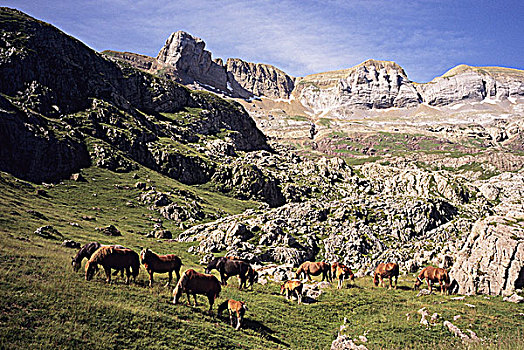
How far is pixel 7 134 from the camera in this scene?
411 feet

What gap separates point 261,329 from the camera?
2267 cm

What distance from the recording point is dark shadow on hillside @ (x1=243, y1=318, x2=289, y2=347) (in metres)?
21.4

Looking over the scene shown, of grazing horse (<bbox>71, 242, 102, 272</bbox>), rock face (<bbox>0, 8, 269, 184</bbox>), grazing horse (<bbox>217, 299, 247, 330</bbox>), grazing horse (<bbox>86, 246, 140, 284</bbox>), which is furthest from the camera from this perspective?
rock face (<bbox>0, 8, 269, 184</bbox>)

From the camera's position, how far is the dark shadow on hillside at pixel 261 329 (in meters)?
21.4

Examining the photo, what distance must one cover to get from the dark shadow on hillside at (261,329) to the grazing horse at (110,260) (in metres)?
10.3

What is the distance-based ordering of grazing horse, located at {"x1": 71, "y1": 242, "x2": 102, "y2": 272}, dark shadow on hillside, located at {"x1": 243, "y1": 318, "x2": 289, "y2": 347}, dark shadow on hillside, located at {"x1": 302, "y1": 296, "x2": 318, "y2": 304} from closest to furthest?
dark shadow on hillside, located at {"x1": 243, "y1": 318, "x2": 289, "y2": 347}
grazing horse, located at {"x1": 71, "y1": 242, "x2": 102, "y2": 272}
dark shadow on hillside, located at {"x1": 302, "y1": 296, "x2": 318, "y2": 304}

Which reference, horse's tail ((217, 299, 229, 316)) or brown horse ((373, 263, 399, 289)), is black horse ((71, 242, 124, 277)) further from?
brown horse ((373, 263, 399, 289))

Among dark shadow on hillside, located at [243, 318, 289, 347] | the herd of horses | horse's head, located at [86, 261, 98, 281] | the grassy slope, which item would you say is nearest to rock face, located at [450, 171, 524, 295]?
the herd of horses

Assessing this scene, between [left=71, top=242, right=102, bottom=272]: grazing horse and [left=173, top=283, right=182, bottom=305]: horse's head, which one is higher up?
[left=71, top=242, right=102, bottom=272]: grazing horse

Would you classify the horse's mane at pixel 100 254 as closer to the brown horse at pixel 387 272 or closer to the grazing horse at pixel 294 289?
the grazing horse at pixel 294 289

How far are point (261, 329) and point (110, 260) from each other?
13308 millimetres

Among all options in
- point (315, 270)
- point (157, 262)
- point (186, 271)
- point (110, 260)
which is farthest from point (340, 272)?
point (110, 260)

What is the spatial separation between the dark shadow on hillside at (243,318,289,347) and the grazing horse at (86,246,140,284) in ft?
33.7

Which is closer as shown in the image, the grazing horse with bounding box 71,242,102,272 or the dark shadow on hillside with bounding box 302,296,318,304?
the grazing horse with bounding box 71,242,102,272
